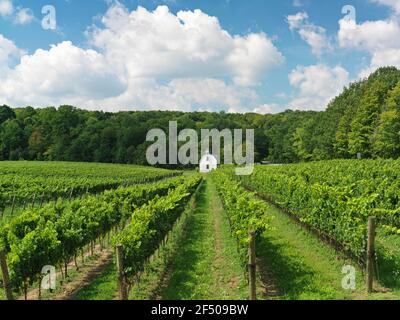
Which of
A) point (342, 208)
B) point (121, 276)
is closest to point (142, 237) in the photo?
point (121, 276)

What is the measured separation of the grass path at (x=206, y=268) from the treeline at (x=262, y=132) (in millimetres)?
40919

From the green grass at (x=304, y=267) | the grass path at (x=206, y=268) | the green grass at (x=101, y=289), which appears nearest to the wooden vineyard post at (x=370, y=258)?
the green grass at (x=304, y=267)

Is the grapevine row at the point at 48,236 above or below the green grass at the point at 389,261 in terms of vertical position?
above

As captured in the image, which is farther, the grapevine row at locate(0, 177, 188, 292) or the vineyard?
the vineyard

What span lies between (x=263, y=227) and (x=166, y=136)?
99.8 meters

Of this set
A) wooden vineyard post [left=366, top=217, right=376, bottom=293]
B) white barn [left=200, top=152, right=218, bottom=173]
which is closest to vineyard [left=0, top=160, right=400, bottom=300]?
wooden vineyard post [left=366, top=217, right=376, bottom=293]

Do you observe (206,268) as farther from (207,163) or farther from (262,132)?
(262,132)

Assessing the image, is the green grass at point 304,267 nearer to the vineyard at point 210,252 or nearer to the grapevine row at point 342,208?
the vineyard at point 210,252

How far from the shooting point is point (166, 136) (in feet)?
361

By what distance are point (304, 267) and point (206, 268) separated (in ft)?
9.60

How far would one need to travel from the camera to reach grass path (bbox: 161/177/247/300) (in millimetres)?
9773

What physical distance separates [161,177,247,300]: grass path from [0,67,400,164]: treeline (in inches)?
1611

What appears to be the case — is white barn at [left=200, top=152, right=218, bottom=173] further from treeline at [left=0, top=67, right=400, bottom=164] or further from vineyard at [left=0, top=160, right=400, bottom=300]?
vineyard at [left=0, top=160, right=400, bottom=300]

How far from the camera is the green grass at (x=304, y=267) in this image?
30.2 feet
